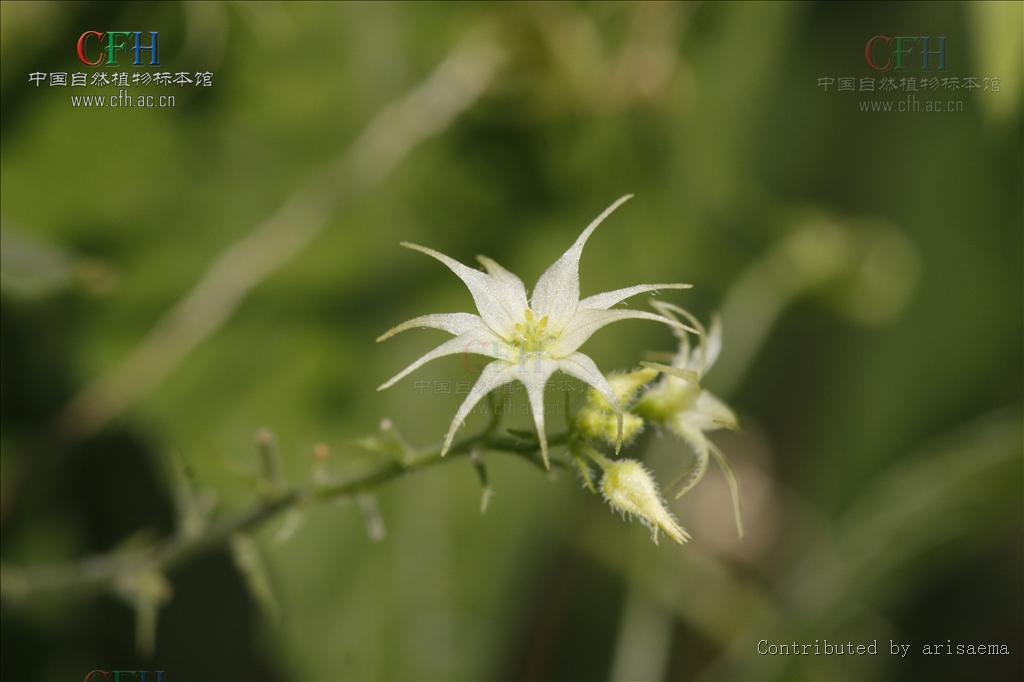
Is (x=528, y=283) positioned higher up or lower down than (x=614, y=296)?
higher up

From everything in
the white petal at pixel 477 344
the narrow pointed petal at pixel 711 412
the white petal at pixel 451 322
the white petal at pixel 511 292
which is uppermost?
the white petal at pixel 511 292

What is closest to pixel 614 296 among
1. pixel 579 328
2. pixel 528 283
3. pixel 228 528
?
pixel 579 328

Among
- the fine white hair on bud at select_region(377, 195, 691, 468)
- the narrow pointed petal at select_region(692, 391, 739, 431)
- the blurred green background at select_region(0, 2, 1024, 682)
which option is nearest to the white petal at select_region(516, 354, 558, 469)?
the fine white hair on bud at select_region(377, 195, 691, 468)

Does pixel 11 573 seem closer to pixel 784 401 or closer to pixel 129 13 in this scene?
pixel 129 13

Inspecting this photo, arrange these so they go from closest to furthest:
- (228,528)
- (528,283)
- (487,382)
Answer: (487,382), (228,528), (528,283)

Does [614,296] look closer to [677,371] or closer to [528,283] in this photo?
[677,371]

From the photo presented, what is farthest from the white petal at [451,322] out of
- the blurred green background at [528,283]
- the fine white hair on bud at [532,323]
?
the blurred green background at [528,283]

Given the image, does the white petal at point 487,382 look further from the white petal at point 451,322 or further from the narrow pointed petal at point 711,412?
the narrow pointed petal at point 711,412
